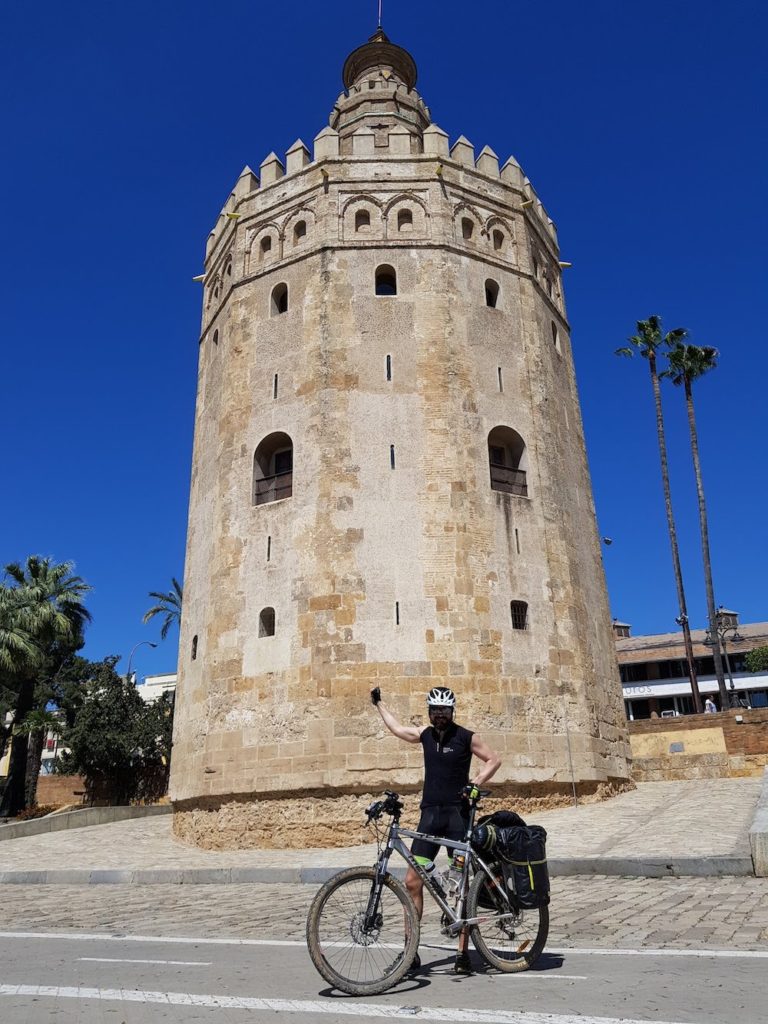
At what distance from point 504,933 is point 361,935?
3.07ft

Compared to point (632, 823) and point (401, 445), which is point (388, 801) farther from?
point (401, 445)

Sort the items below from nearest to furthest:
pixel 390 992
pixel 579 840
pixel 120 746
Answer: pixel 390 992
pixel 579 840
pixel 120 746

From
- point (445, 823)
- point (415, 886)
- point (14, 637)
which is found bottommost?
point (415, 886)

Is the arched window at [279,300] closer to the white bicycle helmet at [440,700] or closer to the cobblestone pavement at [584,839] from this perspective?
the cobblestone pavement at [584,839]

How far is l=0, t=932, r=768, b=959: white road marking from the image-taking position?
496 cm

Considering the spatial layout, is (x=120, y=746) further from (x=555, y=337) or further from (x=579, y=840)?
(x=579, y=840)

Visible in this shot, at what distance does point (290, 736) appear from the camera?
15.9 meters

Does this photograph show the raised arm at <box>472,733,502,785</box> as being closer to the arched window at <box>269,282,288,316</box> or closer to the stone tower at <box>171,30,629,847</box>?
the stone tower at <box>171,30,629,847</box>

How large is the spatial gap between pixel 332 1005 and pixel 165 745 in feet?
97.6

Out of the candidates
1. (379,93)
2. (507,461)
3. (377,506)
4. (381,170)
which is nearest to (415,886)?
(377,506)

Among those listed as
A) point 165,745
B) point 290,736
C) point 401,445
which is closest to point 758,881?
point 290,736

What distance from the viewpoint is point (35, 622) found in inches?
1182

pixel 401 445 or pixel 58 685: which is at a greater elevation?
pixel 401 445

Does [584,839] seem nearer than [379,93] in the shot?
Yes
